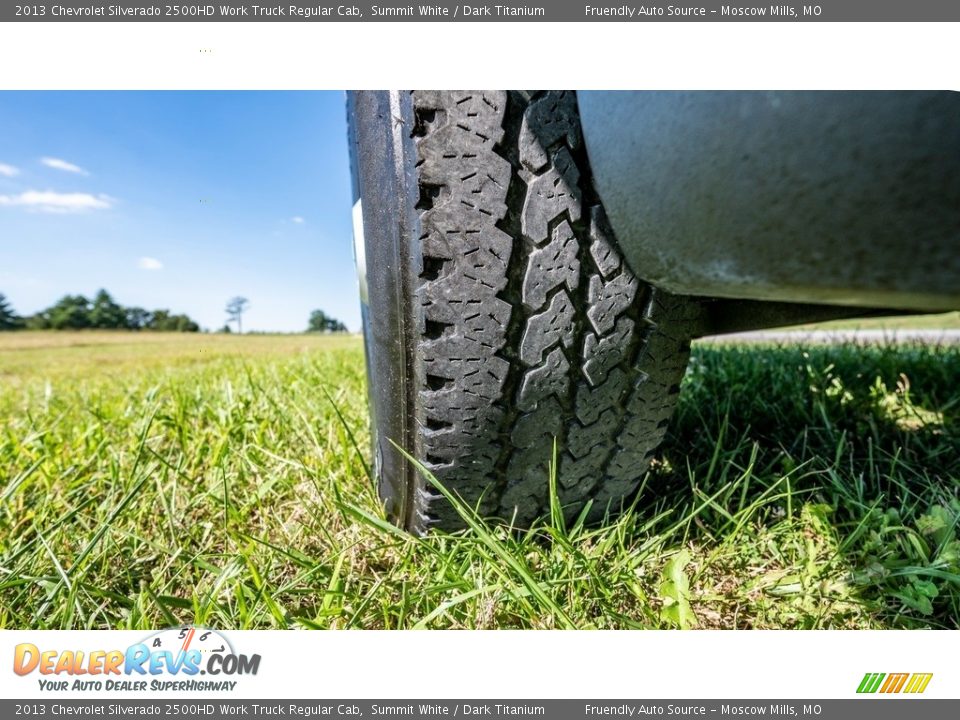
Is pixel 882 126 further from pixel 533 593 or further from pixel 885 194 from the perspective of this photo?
pixel 533 593

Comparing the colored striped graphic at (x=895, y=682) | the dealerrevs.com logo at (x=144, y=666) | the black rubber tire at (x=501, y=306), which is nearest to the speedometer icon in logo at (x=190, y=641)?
the dealerrevs.com logo at (x=144, y=666)

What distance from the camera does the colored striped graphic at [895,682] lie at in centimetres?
60

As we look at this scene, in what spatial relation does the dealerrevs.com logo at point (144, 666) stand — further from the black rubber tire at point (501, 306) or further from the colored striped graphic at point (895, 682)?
the colored striped graphic at point (895, 682)

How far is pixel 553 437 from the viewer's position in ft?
2.27

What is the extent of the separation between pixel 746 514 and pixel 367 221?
71cm

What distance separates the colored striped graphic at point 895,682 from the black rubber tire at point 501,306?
37cm

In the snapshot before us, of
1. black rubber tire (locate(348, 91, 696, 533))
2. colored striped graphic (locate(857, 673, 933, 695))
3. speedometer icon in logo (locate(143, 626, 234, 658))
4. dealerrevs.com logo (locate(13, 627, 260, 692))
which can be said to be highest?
black rubber tire (locate(348, 91, 696, 533))

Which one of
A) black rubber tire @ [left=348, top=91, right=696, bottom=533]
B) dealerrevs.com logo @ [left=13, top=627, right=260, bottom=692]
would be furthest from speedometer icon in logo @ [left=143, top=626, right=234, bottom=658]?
black rubber tire @ [left=348, top=91, right=696, bottom=533]

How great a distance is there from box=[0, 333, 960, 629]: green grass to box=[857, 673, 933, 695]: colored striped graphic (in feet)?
0.24

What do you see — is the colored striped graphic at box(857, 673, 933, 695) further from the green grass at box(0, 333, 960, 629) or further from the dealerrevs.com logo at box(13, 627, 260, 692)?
the dealerrevs.com logo at box(13, 627, 260, 692)

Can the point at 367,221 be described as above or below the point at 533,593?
above

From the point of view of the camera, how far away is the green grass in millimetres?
678

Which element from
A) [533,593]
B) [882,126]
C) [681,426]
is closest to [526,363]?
[533,593]

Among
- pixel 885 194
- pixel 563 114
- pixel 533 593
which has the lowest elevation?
pixel 533 593
